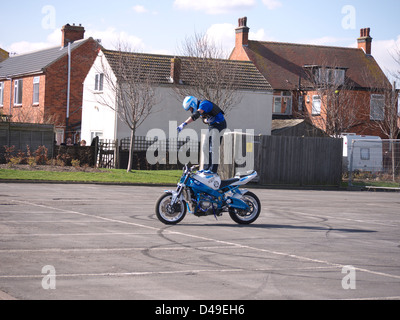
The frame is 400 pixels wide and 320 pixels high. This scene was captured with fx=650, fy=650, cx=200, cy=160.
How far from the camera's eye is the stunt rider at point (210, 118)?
12.7 m

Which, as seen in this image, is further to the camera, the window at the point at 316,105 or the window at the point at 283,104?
the window at the point at 283,104

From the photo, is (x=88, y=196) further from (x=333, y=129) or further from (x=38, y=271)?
(x=333, y=129)

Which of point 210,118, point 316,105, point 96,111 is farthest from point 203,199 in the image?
point 316,105

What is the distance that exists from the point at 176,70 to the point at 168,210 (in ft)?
89.7

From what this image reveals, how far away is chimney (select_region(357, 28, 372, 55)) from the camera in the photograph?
197 ft

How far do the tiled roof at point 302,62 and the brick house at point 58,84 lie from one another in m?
14.3

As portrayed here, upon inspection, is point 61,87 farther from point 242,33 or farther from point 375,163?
point 375,163

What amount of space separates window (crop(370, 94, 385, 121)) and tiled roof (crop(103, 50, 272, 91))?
34.8 feet

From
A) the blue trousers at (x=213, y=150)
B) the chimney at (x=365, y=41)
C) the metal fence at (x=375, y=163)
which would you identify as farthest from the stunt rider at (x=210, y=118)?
the chimney at (x=365, y=41)

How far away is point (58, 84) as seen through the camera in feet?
160

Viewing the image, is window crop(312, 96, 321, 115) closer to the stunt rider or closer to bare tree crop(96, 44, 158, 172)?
bare tree crop(96, 44, 158, 172)

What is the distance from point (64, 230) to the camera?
1124 centimetres

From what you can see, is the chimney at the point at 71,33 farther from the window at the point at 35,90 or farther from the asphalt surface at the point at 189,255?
the asphalt surface at the point at 189,255
